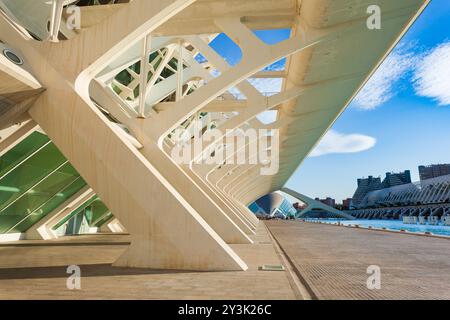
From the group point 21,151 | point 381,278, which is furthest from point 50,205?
point 381,278

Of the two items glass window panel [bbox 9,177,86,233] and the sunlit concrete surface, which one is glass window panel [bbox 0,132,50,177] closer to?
glass window panel [bbox 9,177,86,233]

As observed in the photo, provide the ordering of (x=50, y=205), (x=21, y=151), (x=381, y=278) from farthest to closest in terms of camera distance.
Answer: (x=50, y=205) → (x=21, y=151) → (x=381, y=278)

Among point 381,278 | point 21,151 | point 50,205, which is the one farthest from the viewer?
point 50,205

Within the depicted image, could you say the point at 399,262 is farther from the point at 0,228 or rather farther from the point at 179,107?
the point at 0,228

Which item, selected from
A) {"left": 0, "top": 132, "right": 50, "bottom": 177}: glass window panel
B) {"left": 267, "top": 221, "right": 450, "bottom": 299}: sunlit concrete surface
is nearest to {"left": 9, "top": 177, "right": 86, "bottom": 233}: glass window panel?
{"left": 0, "top": 132, "right": 50, "bottom": 177}: glass window panel

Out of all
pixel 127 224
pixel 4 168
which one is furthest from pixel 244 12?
pixel 4 168

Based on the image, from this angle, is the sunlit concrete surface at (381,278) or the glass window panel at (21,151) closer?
the sunlit concrete surface at (381,278)

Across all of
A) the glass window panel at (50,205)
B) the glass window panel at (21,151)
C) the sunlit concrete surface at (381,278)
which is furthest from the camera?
the glass window panel at (50,205)

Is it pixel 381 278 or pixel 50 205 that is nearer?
pixel 381 278

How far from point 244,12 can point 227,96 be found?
11.0 m

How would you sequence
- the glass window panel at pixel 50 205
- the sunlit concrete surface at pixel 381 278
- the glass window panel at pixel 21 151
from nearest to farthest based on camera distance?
the sunlit concrete surface at pixel 381 278, the glass window panel at pixel 21 151, the glass window panel at pixel 50 205

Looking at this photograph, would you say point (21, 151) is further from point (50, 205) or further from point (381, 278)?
point (381, 278)

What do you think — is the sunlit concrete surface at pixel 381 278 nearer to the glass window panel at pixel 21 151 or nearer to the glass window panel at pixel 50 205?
the glass window panel at pixel 21 151

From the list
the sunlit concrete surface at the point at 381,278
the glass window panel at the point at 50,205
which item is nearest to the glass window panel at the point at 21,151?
the glass window panel at the point at 50,205
